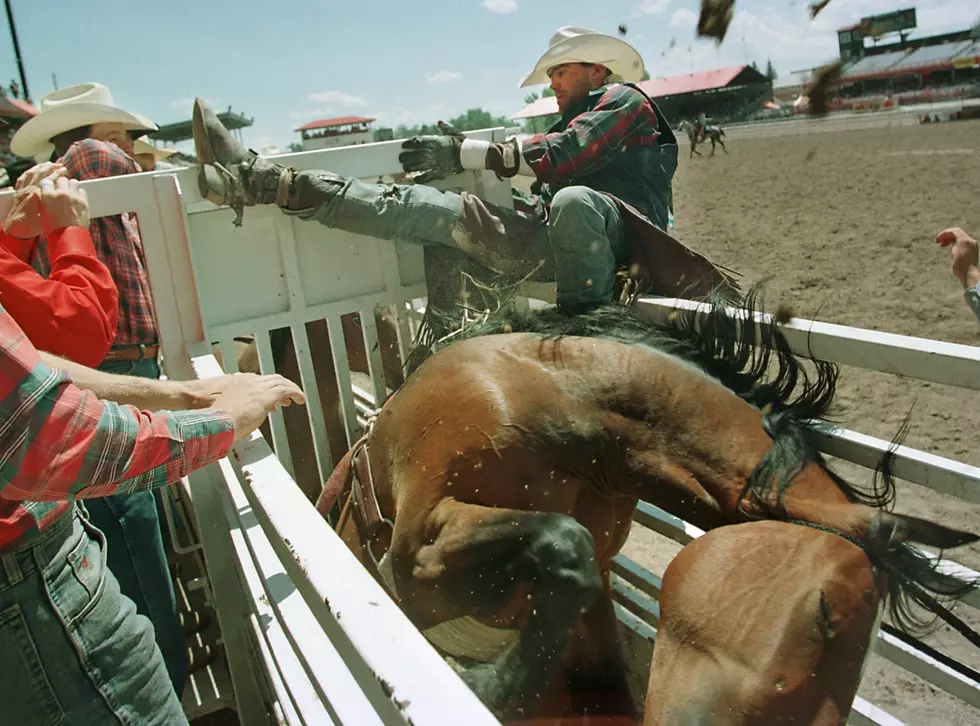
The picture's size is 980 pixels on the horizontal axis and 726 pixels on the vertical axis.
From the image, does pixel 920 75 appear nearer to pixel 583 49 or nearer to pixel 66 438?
pixel 583 49

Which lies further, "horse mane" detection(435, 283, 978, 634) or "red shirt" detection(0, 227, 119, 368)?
"red shirt" detection(0, 227, 119, 368)

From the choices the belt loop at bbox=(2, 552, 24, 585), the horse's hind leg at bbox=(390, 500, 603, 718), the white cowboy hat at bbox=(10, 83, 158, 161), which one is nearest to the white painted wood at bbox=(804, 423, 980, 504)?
the horse's hind leg at bbox=(390, 500, 603, 718)

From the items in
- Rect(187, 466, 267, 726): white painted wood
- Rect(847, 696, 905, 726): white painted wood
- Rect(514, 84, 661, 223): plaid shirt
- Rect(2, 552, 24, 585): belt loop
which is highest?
Rect(514, 84, 661, 223): plaid shirt

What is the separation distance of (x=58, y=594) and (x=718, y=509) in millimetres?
1176

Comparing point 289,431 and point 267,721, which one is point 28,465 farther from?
point 289,431

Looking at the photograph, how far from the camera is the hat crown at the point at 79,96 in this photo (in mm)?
3078

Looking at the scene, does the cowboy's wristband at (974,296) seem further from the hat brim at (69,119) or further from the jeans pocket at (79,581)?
the hat brim at (69,119)

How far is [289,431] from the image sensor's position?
10.1 ft

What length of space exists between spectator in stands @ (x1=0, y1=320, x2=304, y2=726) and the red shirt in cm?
13

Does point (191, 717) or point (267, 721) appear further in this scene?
point (191, 717)

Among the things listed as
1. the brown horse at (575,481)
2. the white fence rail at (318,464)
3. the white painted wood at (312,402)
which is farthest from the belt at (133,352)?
the brown horse at (575,481)

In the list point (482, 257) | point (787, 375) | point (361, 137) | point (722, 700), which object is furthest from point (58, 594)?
point (361, 137)

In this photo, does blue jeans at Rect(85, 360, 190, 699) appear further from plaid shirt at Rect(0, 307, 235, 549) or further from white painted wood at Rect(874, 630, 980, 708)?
white painted wood at Rect(874, 630, 980, 708)

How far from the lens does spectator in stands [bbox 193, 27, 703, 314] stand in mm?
2424
